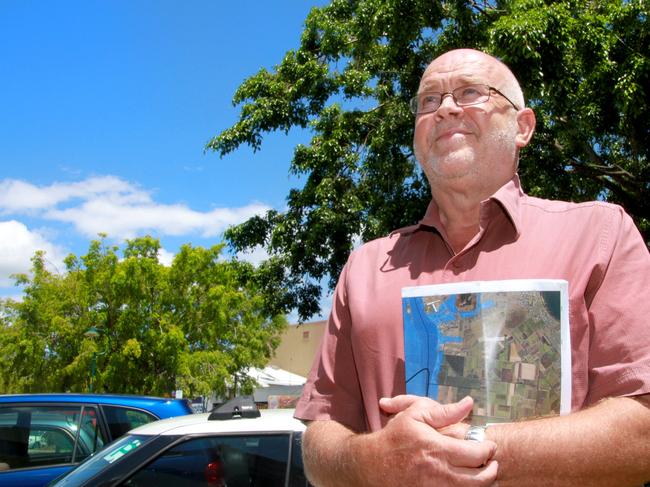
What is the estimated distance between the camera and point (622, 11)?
7453 mm

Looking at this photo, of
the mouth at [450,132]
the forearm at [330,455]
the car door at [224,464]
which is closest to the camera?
the forearm at [330,455]

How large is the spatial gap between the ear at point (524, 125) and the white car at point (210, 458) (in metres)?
2.50

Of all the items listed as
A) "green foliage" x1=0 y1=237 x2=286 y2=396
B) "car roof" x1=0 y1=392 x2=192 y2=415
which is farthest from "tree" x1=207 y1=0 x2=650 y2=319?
"green foliage" x1=0 y1=237 x2=286 y2=396

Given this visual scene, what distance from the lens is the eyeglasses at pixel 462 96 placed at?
164 cm

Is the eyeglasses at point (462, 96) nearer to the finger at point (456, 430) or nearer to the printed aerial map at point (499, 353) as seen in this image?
the printed aerial map at point (499, 353)

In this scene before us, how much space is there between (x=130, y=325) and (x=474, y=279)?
27686 millimetres

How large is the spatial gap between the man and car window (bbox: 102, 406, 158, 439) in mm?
4471

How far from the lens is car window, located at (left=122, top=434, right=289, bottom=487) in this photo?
11.9ft

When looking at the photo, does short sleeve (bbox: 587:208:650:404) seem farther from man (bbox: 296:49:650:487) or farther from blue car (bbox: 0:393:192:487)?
blue car (bbox: 0:393:192:487)

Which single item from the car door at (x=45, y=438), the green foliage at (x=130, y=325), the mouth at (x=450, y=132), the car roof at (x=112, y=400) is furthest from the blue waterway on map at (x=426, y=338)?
the green foliage at (x=130, y=325)

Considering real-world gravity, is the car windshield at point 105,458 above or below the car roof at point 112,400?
below

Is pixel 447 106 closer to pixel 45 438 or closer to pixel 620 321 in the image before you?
pixel 620 321

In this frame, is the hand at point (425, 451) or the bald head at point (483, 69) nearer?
the hand at point (425, 451)

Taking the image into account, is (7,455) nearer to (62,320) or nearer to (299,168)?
(299,168)
